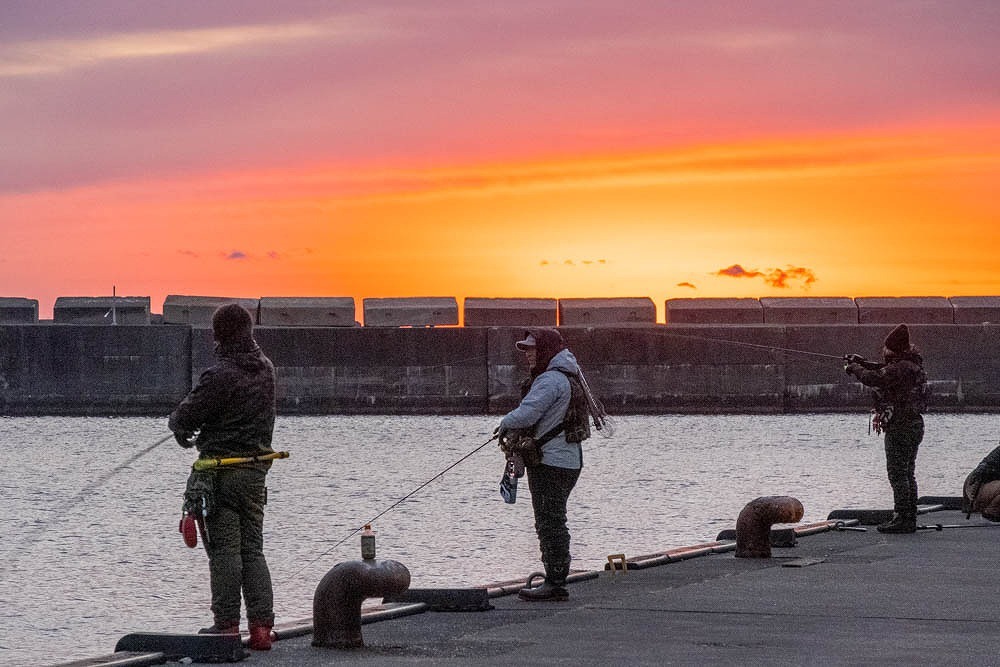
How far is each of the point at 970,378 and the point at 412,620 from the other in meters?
46.2

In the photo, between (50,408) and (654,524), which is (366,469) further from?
(50,408)

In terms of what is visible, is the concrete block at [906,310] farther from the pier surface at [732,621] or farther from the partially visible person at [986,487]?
the pier surface at [732,621]

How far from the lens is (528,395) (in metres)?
9.99

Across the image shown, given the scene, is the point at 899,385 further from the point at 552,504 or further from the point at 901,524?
the point at 552,504

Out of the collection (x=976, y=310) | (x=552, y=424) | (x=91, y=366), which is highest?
(x=976, y=310)

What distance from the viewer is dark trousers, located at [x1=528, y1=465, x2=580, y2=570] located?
10.2m

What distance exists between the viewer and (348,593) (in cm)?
871

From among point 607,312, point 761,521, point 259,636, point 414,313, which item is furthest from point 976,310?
point 259,636

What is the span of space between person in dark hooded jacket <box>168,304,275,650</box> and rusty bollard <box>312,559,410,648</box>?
34cm

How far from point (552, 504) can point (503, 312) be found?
44.6 meters

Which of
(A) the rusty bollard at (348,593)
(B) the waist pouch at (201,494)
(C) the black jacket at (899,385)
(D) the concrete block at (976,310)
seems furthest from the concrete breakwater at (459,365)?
(B) the waist pouch at (201,494)

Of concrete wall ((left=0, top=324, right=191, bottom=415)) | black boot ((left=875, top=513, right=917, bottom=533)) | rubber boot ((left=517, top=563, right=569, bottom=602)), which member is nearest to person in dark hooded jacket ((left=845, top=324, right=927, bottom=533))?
black boot ((left=875, top=513, right=917, bottom=533))

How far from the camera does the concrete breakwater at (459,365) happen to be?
52.7 metres

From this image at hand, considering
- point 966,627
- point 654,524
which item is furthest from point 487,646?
point 654,524
